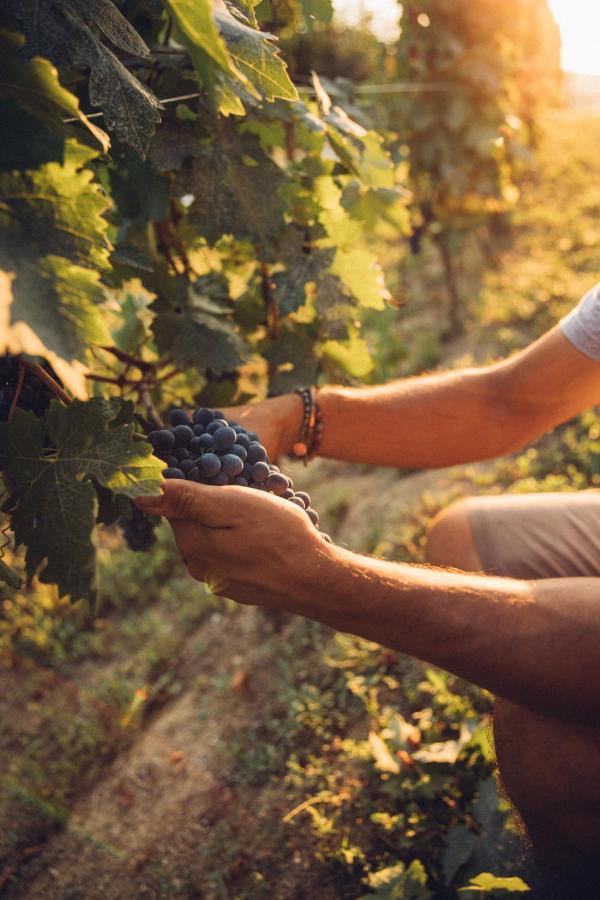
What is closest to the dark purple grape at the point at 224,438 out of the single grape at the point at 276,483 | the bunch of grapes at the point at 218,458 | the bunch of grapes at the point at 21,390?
the bunch of grapes at the point at 218,458

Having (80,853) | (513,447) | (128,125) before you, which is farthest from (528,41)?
(80,853)

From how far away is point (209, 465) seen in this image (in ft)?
4.10

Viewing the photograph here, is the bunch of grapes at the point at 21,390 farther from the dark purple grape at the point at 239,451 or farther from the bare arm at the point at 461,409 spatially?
the bare arm at the point at 461,409

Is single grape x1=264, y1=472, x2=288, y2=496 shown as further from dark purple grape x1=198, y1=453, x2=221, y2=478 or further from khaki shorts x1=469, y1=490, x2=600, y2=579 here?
khaki shorts x1=469, y1=490, x2=600, y2=579

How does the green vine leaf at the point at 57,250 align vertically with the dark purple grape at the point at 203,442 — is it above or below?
above

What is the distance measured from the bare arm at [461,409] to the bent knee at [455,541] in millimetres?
164

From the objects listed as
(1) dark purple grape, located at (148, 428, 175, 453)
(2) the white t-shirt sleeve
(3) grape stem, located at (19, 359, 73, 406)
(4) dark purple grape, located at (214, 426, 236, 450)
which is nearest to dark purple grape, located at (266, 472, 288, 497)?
(4) dark purple grape, located at (214, 426, 236, 450)

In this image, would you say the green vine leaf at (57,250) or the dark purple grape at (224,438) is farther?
the dark purple grape at (224,438)

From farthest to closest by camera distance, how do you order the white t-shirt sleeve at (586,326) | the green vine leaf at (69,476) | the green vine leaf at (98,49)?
1. the white t-shirt sleeve at (586,326)
2. the green vine leaf at (69,476)
3. the green vine leaf at (98,49)

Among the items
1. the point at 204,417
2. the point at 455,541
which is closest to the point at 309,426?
the point at 204,417

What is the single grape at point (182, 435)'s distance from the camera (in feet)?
4.50

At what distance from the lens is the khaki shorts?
1.96 m

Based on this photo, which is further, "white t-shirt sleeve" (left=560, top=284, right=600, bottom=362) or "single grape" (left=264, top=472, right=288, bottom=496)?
"white t-shirt sleeve" (left=560, top=284, right=600, bottom=362)

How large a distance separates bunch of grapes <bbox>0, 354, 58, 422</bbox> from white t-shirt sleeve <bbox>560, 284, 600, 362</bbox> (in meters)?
1.39
